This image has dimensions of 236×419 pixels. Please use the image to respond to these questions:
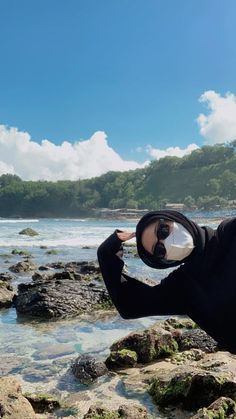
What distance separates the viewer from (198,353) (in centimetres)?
742

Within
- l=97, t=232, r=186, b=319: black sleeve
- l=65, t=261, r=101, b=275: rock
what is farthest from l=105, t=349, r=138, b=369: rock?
l=65, t=261, r=101, b=275: rock

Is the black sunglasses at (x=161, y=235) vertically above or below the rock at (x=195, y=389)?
above

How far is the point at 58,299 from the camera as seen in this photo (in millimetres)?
11305

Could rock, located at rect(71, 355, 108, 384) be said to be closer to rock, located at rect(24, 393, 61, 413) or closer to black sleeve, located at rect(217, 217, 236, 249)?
rock, located at rect(24, 393, 61, 413)

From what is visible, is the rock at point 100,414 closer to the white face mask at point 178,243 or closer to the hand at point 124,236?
the hand at point 124,236

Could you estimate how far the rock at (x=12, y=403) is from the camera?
14.1 feet

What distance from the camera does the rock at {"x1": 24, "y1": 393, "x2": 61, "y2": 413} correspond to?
5187 millimetres

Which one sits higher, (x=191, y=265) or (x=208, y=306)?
(x=191, y=265)

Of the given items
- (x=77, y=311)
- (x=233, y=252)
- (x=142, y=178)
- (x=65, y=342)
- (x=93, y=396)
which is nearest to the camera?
(x=233, y=252)

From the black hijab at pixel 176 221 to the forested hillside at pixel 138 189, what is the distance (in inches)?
5222

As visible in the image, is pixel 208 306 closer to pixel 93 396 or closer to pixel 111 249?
pixel 111 249

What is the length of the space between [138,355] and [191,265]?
520 centimetres

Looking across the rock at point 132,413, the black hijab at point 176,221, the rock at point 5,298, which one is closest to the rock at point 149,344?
the rock at point 132,413

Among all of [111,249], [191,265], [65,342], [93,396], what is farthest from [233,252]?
[65,342]
